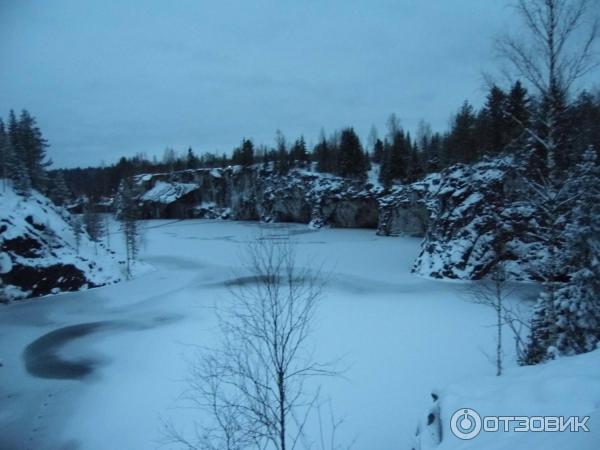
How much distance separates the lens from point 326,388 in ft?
31.3

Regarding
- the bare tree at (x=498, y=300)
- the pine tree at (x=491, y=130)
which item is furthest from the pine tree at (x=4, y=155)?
the pine tree at (x=491, y=130)

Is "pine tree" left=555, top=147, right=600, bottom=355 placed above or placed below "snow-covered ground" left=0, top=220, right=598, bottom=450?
above

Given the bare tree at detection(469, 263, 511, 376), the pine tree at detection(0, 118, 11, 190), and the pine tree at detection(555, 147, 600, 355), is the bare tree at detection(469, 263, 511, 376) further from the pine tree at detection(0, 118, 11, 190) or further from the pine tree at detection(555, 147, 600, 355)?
the pine tree at detection(0, 118, 11, 190)

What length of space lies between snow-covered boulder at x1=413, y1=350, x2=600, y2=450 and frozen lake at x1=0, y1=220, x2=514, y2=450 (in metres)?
0.84

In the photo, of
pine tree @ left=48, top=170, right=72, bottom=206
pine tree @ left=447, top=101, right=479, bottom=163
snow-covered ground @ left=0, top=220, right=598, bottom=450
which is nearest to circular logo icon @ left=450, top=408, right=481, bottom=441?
snow-covered ground @ left=0, top=220, right=598, bottom=450

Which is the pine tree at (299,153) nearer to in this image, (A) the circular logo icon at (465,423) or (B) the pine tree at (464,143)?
(B) the pine tree at (464,143)

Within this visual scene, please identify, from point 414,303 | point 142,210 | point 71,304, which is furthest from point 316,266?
point 142,210

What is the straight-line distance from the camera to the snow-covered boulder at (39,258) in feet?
77.0

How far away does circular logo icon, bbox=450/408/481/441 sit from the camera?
3878mm

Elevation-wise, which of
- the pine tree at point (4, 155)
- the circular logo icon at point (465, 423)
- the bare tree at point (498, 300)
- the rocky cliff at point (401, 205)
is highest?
the pine tree at point (4, 155)

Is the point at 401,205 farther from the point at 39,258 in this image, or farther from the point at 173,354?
the point at 39,258

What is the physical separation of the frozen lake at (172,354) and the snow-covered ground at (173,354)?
0.04 metres

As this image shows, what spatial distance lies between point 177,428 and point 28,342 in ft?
37.2

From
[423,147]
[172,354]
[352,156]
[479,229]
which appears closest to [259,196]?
[352,156]
